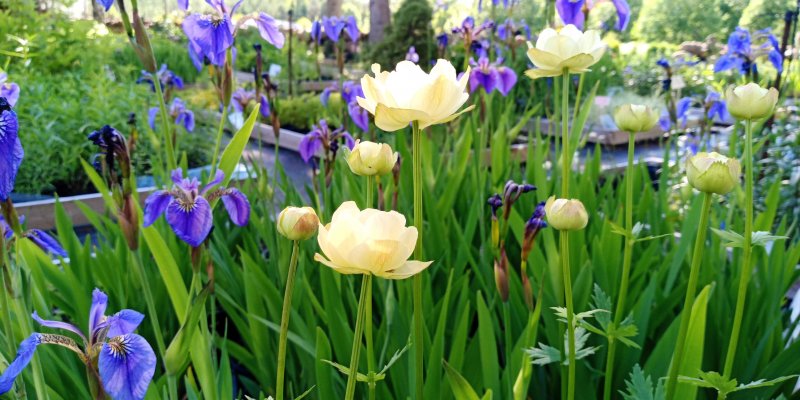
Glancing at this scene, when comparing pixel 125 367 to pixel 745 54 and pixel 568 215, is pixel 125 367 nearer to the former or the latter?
pixel 568 215

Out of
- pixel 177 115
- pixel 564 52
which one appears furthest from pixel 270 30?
pixel 177 115

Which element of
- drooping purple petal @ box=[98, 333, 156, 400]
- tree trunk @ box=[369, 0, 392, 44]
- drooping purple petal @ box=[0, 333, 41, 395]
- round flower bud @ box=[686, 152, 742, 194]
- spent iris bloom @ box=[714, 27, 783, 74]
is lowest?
drooping purple petal @ box=[98, 333, 156, 400]

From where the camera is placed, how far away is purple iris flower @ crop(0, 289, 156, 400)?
0.52 metres

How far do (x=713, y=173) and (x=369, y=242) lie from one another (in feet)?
1.02

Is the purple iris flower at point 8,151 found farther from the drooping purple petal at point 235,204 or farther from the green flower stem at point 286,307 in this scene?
the drooping purple petal at point 235,204

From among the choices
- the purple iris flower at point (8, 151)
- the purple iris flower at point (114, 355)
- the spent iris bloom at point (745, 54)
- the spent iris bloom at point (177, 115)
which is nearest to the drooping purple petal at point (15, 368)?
the purple iris flower at point (114, 355)

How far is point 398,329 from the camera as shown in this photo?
101cm

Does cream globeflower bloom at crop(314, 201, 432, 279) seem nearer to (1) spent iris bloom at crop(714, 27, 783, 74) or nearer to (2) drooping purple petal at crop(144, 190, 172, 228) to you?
(2) drooping purple petal at crop(144, 190, 172, 228)

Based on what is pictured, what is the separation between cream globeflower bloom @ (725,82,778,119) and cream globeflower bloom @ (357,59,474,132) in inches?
10.6

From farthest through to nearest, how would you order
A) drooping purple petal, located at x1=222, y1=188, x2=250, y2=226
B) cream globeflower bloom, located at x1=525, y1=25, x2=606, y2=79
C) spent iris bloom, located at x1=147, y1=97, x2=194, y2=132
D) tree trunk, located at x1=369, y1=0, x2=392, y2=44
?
tree trunk, located at x1=369, y1=0, x2=392, y2=44, spent iris bloom, located at x1=147, y1=97, x2=194, y2=132, drooping purple petal, located at x1=222, y1=188, x2=250, y2=226, cream globeflower bloom, located at x1=525, y1=25, x2=606, y2=79

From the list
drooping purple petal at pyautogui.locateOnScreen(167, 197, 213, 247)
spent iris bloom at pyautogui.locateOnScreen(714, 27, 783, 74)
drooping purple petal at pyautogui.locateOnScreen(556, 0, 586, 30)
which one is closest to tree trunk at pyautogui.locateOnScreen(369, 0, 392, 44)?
spent iris bloom at pyautogui.locateOnScreen(714, 27, 783, 74)

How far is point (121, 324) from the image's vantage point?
567 mm

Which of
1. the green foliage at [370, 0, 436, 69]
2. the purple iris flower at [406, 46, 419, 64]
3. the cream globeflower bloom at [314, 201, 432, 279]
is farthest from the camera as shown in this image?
the green foliage at [370, 0, 436, 69]

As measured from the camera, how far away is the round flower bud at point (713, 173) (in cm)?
57
